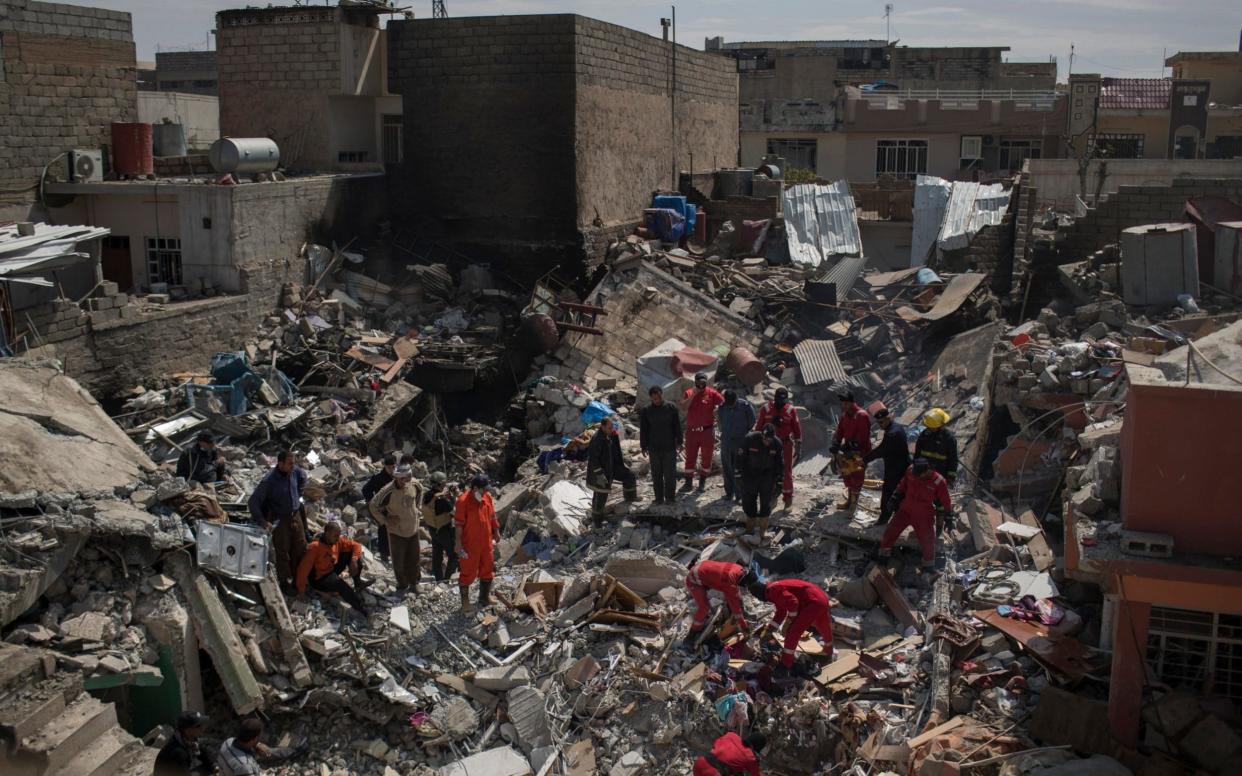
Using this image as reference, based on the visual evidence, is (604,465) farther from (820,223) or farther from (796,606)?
(820,223)

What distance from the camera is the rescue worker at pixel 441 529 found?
1054 centimetres

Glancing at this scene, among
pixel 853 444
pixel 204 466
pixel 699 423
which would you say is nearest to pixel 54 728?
pixel 204 466

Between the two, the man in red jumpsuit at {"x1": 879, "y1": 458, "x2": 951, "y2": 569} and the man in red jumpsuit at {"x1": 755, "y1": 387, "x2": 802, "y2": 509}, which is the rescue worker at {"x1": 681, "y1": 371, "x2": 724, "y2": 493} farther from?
the man in red jumpsuit at {"x1": 879, "y1": 458, "x2": 951, "y2": 569}

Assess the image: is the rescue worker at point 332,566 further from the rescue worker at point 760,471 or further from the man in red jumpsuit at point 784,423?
the man in red jumpsuit at point 784,423

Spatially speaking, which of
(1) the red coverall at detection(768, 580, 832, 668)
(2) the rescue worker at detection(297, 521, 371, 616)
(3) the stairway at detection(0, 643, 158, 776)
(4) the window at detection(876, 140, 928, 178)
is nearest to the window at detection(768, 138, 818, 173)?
(4) the window at detection(876, 140, 928, 178)

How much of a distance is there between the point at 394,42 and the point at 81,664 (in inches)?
552

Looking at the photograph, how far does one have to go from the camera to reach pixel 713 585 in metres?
9.35

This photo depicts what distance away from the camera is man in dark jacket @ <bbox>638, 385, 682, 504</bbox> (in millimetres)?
11617

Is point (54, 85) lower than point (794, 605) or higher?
higher

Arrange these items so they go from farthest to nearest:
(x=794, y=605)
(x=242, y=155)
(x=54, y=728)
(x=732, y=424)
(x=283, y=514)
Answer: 1. (x=242, y=155)
2. (x=732, y=424)
3. (x=283, y=514)
4. (x=794, y=605)
5. (x=54, y=728)

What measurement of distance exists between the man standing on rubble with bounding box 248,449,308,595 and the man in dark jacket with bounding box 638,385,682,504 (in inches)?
140

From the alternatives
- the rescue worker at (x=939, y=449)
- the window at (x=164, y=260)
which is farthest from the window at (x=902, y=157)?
the rescue worker at (x=939, y=449)

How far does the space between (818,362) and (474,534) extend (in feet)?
25.6

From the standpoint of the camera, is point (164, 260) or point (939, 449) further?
point (164, 260)
